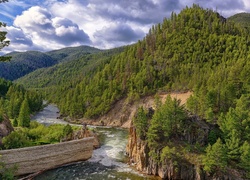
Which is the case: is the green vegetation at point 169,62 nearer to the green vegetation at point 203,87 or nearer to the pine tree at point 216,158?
the green vegetation at point 203,87

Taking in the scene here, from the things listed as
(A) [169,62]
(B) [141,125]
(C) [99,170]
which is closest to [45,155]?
(C) [99,170]

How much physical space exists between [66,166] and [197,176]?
27102 mm

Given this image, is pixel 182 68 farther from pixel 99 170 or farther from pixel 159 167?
pixel 99 170

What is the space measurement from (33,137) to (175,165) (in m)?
38.5

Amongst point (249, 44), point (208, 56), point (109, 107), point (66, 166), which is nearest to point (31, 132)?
point (66, 166)

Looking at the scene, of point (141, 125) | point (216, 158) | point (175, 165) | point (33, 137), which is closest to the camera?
point (216, 158)

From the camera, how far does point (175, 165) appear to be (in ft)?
148

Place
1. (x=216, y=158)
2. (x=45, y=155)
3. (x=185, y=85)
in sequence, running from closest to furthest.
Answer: (x=216, y=158), (x=45, y=155), (x=185, y=85)

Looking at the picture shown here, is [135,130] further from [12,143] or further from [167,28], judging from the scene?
[167,28]

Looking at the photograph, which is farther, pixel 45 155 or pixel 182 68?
pixel 182 68

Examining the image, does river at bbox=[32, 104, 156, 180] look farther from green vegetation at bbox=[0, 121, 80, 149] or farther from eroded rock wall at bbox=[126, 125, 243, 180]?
green vegetation at bbox=[0, 121, 80, 149]

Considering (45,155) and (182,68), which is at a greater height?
(182,68)

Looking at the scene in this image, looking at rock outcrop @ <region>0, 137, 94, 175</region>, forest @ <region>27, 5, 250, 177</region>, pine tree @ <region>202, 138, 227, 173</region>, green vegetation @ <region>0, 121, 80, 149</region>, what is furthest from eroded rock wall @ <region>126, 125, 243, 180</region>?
forest @ <region>27, 5, 250, 177</region>

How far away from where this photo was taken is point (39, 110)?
144625mm
